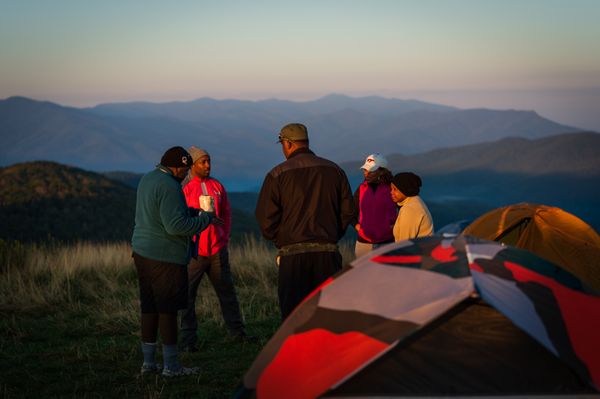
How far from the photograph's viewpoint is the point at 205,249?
7.90 metres

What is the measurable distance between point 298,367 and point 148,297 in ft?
7.41

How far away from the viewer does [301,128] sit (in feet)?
21.5

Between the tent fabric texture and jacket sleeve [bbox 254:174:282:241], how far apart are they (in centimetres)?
157

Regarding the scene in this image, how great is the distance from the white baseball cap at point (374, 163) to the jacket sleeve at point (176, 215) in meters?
2.49

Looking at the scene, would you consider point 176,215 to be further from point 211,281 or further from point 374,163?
point 374,163

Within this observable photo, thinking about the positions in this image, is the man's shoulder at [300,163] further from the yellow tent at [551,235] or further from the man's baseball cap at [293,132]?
the yellow tent at [551,235]

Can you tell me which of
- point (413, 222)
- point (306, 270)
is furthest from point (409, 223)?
point (306, 270)

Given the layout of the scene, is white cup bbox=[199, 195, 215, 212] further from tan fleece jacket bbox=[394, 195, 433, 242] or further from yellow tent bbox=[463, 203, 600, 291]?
yellow tent bbox=[463, 203, 600, 291]

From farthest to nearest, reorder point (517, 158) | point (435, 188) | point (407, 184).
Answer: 1. point (517, 158)
2. point (435, 188)
3. point (407, 184)

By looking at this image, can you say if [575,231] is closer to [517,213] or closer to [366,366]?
[517,213]

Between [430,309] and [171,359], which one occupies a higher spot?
[430,309]

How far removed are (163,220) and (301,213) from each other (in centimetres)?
107

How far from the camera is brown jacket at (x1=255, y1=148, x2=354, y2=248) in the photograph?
6.32 meters

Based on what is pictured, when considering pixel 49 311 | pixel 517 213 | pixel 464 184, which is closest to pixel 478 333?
pixel 517 213
